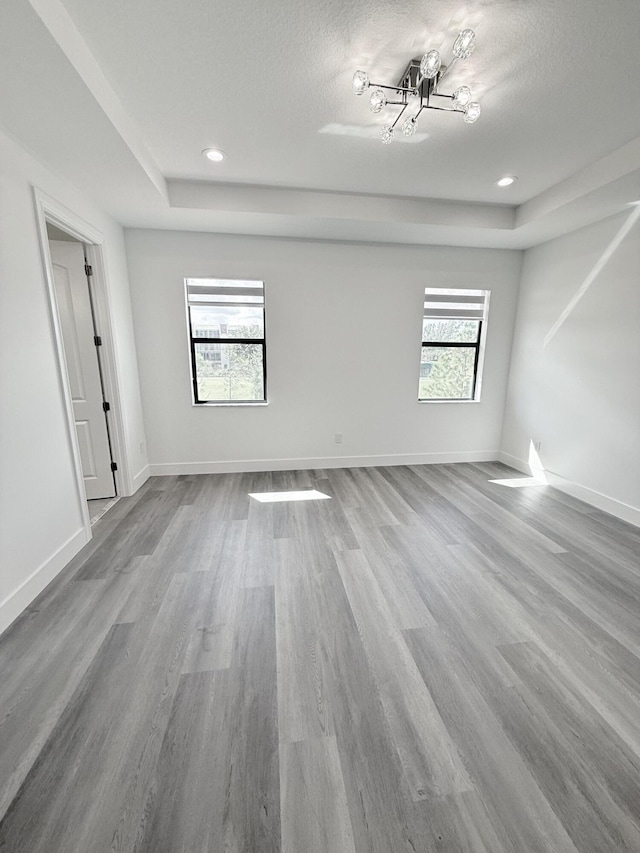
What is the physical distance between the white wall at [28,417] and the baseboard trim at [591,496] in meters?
4.45

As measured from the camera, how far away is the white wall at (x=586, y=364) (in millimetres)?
2836

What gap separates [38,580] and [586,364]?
186 inches

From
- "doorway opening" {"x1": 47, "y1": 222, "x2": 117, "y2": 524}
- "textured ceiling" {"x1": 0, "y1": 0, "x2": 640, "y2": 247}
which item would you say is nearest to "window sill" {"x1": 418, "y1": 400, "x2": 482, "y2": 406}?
"textured ceiling" {"x1": 0, "y1": 0, "x2": 640, "y2": 247}

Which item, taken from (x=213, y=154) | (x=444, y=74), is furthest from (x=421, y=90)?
(x=213, y=154)

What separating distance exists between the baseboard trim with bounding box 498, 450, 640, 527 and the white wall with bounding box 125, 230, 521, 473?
38.1 inches

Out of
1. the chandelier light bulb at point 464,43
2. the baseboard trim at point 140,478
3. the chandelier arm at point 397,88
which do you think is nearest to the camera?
the chandelier light bulb at point 464,43

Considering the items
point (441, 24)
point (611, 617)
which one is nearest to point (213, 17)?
point (441, 24)

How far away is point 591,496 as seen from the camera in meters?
3.18

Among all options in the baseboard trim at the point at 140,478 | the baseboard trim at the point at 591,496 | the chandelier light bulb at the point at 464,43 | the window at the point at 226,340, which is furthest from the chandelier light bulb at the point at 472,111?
the baseboard trim at the point at 140,478

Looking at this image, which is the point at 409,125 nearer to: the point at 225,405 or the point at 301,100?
the point at 301,100

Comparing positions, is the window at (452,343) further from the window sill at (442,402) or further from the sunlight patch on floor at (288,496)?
the sunlight patch on floor at (288,496)

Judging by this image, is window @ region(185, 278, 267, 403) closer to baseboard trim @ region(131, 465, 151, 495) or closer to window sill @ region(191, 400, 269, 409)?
window sill @ region(191, 400, 269, 409)

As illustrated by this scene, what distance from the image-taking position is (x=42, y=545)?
204 centimetres

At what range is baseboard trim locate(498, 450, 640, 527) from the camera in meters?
2.84
